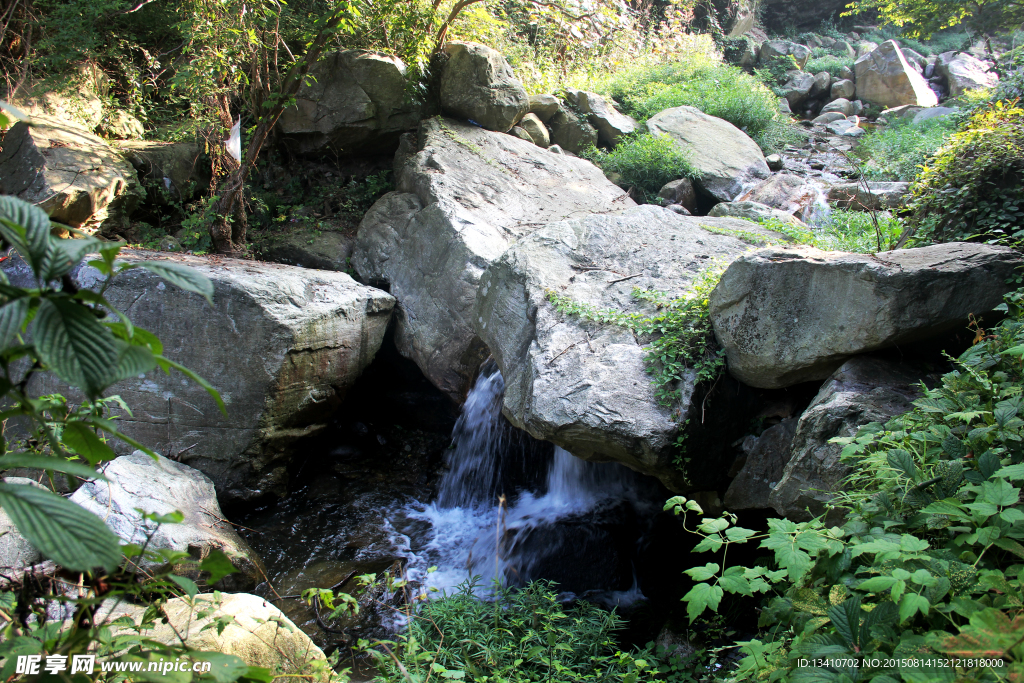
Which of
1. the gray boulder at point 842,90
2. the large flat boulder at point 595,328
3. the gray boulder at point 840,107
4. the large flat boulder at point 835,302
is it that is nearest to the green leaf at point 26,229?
the large flat boulder at point 595,328

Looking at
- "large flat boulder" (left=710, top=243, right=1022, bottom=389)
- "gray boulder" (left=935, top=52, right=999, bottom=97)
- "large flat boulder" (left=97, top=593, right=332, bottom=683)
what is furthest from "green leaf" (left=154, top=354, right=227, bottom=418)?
"gray boulder" (left=935, top=52, right=999, bottom=97)

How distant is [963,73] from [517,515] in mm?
17947

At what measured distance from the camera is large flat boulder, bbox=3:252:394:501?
14.2 feet

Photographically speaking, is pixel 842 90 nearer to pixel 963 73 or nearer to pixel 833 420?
pixel 963 73

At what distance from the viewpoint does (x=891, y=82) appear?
14453 mm

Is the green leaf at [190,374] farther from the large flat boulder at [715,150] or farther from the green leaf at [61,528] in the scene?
the large flat boulder at [715,150]

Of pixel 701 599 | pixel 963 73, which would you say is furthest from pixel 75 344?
pixel 963 73

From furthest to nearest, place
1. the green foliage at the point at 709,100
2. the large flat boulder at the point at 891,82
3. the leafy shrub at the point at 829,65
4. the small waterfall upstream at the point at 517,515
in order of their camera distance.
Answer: the leafy shrub at the point at 829,65
the large flat boulder at the point at 891,82
the green foliage at the point at 709,100
the small waterfall upstream at the point at 517,515

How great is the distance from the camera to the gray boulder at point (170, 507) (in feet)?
11.2

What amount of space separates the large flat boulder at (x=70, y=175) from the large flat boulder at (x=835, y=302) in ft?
19.9

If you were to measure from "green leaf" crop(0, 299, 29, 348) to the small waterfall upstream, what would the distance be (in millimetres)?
2818

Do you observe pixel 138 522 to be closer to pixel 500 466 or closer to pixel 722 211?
pixel 500 466

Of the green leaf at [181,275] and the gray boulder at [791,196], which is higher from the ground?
the green leaf at [181,275]

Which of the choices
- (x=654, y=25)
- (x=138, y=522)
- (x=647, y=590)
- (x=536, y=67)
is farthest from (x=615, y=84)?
(x=138, y=522)
